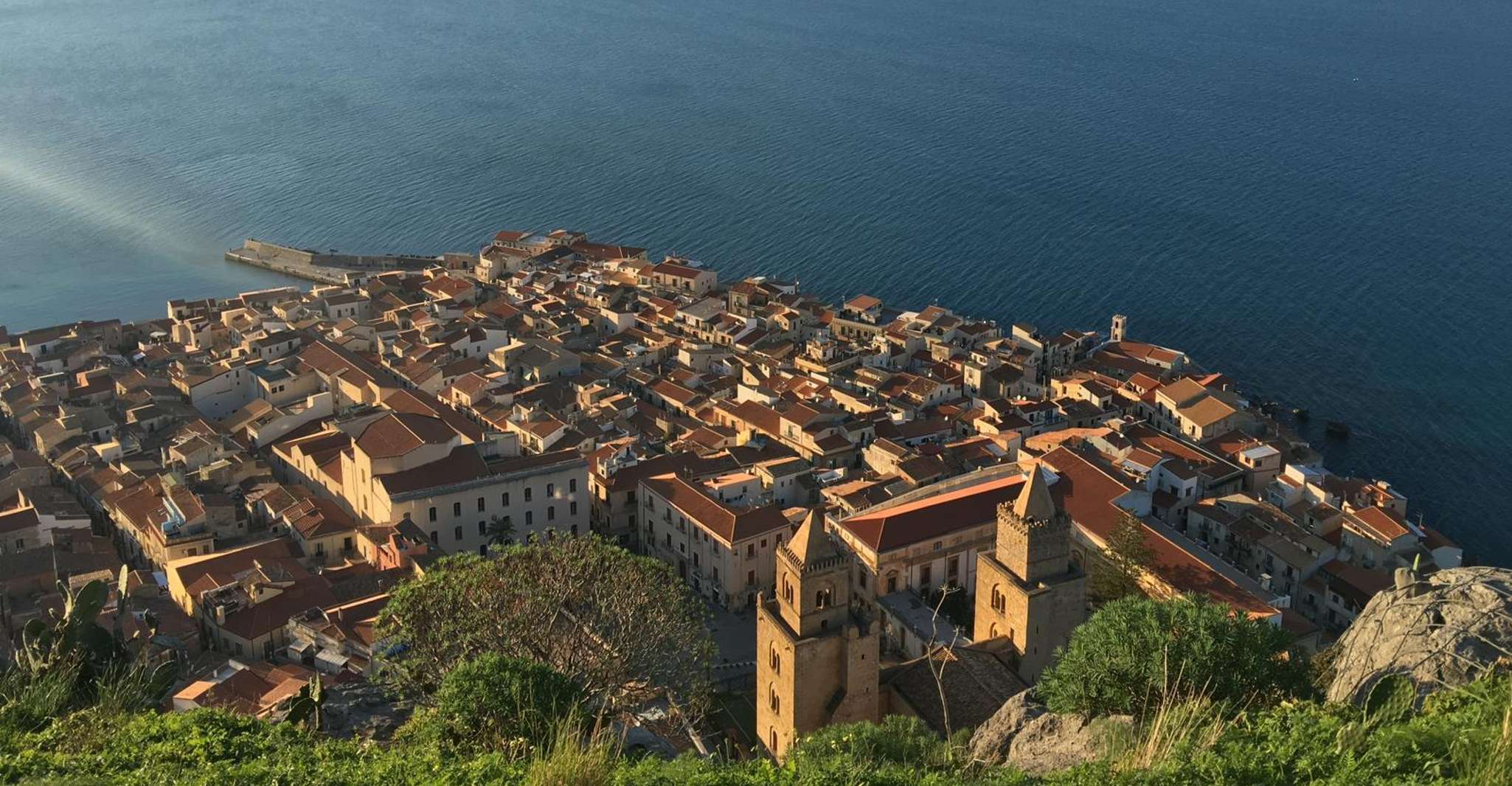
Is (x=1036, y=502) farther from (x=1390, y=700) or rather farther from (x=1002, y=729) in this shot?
(x=1390, y=700)

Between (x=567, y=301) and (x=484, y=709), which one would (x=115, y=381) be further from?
(x=484, y=709)

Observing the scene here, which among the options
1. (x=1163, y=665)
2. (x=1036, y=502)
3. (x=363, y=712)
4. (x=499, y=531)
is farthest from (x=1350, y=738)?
(x=499, y=531)

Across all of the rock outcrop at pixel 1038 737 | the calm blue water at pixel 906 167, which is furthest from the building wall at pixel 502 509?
the calm blue water at pixel 906 167

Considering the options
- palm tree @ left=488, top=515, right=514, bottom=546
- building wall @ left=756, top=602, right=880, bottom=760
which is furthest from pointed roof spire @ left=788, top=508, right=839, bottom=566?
palm tree @ left=488, top=515, right=514, bottom=546

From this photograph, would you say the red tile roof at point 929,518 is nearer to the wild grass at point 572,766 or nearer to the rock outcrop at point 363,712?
the rock outcrop at point 363,712

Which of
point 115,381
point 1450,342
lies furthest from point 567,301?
point 1450,342

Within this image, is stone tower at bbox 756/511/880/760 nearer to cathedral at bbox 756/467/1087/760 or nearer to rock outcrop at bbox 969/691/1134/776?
cathedral at bbox 756/467/1087/760

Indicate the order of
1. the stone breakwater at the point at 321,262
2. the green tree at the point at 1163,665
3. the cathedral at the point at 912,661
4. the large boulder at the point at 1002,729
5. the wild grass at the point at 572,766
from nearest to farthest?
the wild grass at the point at 572,766, the green tree at the point at 1163,665, the large boulder at the point at 1002,729, the cathedral at the point at 912,661, the stone breakwater at the point at 321,262
